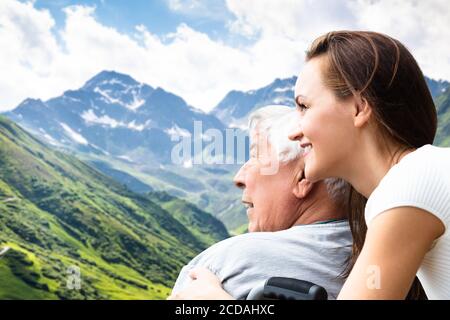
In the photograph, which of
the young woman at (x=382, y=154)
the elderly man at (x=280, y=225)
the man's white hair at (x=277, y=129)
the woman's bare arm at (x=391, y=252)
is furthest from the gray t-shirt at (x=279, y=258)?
the woman's bare arm at (x=391, y=252)

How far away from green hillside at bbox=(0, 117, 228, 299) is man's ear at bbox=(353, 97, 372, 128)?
103798mm

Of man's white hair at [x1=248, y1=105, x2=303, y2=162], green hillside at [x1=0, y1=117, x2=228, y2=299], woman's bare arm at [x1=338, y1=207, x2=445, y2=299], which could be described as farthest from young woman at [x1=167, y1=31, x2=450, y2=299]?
green hillside at [x1=0, y1=117, x2=228, y2=299]

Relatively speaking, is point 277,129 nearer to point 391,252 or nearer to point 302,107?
point 302,107

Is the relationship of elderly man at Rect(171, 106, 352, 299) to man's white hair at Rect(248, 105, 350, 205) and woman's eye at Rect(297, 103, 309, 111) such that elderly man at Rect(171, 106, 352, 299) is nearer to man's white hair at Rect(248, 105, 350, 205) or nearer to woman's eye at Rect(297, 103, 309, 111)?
man's white hair at Rect(248, 105, 350, 205)

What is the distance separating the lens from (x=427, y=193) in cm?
155

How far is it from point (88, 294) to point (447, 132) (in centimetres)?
12767

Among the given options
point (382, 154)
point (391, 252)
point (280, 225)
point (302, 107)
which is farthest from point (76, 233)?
point (391, 252)

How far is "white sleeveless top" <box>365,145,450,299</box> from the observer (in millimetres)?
1539

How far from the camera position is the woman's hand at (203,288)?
1.98m

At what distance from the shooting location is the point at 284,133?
2646 millimetres

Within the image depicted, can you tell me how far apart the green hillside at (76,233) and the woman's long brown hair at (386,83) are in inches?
4085

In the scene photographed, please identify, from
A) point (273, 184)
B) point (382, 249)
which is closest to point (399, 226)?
point (382, 249)

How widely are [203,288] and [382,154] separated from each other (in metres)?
0.76
